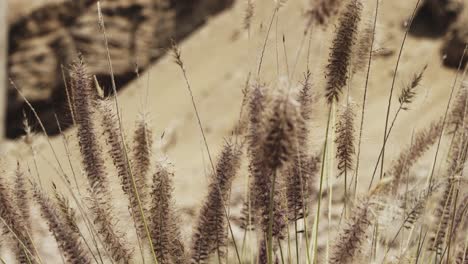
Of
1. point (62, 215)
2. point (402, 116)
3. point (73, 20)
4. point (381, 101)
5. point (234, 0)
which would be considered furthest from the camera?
point (234, 0)

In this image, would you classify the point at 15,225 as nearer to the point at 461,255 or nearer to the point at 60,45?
the point at 461,255

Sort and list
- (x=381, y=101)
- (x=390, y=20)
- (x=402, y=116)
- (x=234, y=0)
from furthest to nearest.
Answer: (x=234, y=0) → (x=390, y=20) → (x=381, y=101) → (x=402, y=116)

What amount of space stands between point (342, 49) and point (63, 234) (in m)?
0.79

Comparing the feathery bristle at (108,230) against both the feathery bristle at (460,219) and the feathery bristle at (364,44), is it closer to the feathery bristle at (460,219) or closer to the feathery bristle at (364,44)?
the feathery bristle at (364,44)

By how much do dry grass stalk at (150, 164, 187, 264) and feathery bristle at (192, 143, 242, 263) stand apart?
5 cm

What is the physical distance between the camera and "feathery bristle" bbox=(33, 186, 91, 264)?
1.71 metres

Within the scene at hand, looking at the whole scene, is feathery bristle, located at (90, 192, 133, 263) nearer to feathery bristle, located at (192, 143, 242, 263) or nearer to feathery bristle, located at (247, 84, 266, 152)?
feathery bristle, located at (192, 143, 242, 263)

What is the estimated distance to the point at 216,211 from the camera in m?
1.84

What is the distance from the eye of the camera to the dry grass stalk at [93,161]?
1.79 m

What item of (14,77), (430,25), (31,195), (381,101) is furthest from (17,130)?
(31,195)

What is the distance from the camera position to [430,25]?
31.6ft

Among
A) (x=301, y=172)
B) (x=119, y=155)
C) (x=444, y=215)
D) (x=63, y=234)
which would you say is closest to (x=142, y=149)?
(x=119, y=155)

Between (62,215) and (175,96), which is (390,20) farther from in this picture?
(62,215)

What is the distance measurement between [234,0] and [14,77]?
358cm
